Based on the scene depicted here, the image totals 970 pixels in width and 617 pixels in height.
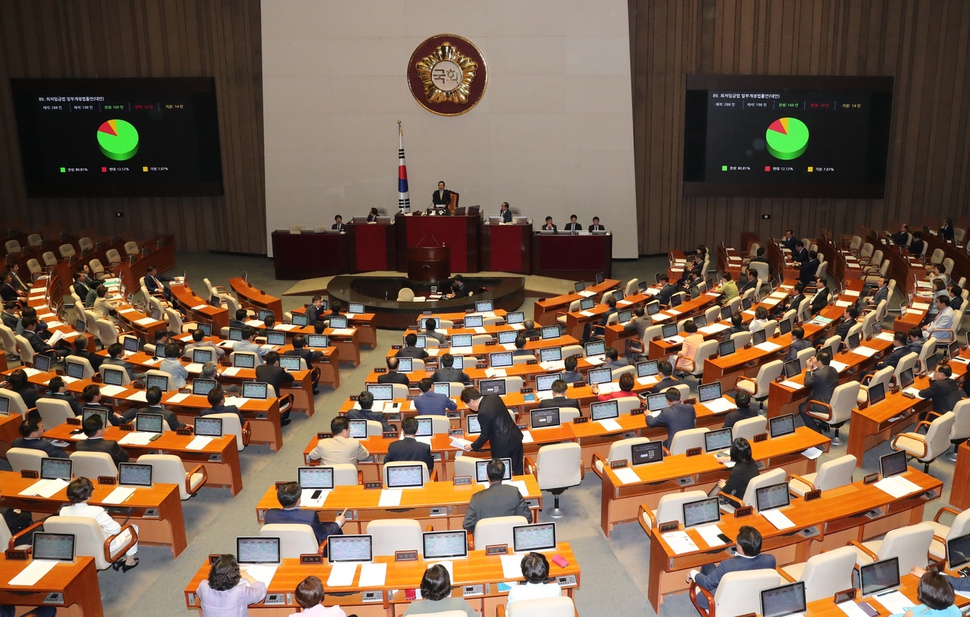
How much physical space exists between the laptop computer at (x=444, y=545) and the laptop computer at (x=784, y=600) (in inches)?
92.3

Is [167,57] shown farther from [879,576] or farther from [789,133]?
[879,576]

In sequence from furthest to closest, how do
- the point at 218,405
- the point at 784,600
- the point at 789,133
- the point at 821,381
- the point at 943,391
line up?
the point at 789,133 < the point at 821,381 < the point at 218,405 < the point at 943,391 < the point at 784,600

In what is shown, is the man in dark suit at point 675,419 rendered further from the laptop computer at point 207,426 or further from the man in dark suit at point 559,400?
the laptop computer at point 207,426

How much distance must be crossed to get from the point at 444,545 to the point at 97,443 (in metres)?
4.49

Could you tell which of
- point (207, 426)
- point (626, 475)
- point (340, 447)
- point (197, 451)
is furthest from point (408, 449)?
point (207, 426)

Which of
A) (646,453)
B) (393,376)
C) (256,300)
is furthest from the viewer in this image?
(256,300)

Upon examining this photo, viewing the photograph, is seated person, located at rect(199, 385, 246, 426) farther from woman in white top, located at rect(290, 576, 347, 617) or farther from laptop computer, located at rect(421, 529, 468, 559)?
woman in white top, located at rect(290, 576, 347, 617)

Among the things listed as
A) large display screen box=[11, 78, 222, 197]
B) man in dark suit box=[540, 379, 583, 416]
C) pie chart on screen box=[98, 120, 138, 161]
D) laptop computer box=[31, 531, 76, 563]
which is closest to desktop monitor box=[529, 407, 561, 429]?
man in dark suit box=[540, 379, 583, 416]

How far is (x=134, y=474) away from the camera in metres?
8.11

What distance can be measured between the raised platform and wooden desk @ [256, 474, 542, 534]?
896 centimetres

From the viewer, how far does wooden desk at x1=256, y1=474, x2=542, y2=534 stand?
751cm

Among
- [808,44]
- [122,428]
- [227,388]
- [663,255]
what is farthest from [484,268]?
[122,428]

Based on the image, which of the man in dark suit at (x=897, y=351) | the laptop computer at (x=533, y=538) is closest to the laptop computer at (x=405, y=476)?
the laptop computer at (x=533, y=538)

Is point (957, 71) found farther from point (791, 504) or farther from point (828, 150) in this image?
point (791, 504)
